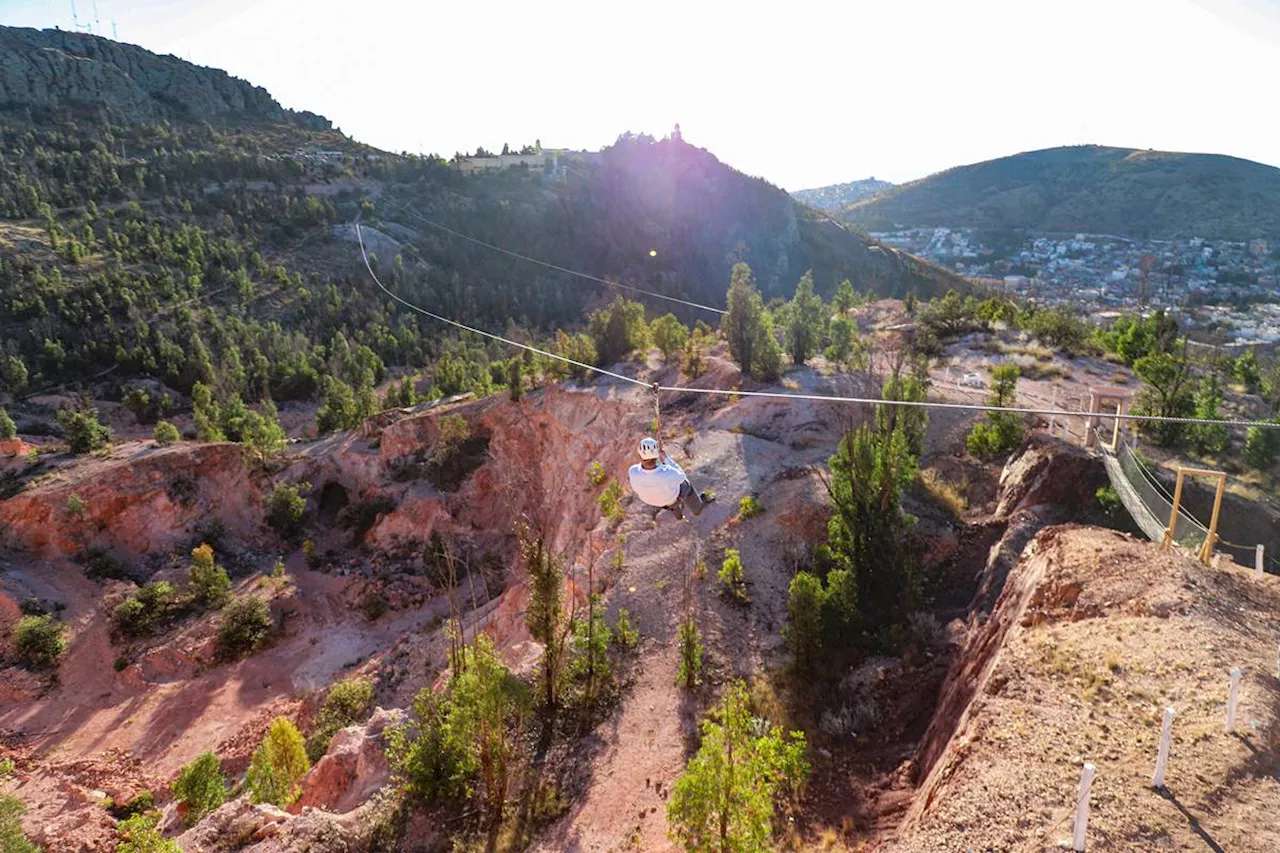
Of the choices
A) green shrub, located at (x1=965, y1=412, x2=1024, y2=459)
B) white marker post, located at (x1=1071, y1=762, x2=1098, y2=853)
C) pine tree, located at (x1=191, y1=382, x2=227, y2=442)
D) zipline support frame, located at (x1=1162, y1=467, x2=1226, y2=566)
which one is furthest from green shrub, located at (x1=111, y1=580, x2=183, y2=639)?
zipline support frame, located at (x1=1162, y1=467, x2=1226, y2=566)

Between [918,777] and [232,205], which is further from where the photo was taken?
[232,205]

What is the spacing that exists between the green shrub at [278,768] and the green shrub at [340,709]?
2715 millimetres

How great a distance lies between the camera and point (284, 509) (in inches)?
1136

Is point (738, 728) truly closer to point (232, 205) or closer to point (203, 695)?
point (203, 695)

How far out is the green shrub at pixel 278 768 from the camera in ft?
45.2

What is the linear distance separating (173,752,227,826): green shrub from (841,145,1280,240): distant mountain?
13376cm

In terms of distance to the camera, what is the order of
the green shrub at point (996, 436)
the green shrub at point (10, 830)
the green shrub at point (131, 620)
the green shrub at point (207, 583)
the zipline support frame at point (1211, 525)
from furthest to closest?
the green shrub at point (207, 583) < the green shrub at point (131, 620) < the green shrub at point (996, 436) < the green shrub at point (10, 830) < the zipline support frame at point (1211, 525)

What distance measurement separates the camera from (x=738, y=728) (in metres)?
7.48

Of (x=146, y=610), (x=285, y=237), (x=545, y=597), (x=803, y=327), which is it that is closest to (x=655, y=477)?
(x=545, y=597)

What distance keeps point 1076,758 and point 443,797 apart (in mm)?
9608

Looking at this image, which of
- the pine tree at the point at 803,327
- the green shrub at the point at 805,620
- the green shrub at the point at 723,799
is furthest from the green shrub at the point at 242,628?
the pine tree at the point at 803,327

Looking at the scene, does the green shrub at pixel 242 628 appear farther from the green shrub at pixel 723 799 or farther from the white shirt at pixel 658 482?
the white shirt at pixel 658 482

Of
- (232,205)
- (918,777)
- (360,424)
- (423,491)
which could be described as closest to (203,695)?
(423,491)

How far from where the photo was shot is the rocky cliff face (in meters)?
72.8
